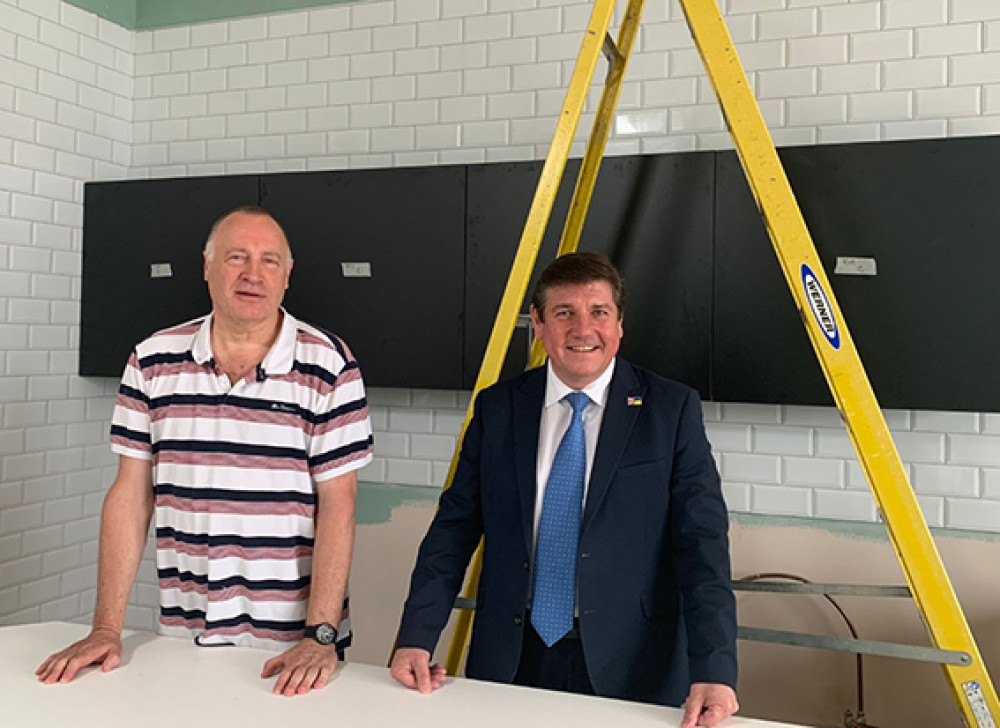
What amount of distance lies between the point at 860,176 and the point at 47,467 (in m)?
3.31

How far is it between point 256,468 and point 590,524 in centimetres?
75

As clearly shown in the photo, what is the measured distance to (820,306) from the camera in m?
2.05

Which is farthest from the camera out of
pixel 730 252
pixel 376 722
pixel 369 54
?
pixel 369 54

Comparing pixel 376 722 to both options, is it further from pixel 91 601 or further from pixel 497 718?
pixel 91 601

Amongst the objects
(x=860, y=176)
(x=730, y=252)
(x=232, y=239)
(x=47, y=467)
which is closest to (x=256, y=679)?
(x=232, y=239)

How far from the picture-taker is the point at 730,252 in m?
2.94

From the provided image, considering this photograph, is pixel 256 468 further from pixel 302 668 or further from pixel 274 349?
pixel 302 668

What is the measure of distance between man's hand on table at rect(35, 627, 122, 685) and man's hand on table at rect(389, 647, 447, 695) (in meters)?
0.56

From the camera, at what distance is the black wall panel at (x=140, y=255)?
3.62 metres

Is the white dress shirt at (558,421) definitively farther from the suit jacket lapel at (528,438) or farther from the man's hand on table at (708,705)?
the man's hand on table at (708,705)

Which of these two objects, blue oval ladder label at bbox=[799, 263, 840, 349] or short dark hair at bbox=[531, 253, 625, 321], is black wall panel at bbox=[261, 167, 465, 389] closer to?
short dark hair at bbox=[531, 253, 625, 321]

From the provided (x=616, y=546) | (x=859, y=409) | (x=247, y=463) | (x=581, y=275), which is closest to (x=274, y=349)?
(x=247, y=463)

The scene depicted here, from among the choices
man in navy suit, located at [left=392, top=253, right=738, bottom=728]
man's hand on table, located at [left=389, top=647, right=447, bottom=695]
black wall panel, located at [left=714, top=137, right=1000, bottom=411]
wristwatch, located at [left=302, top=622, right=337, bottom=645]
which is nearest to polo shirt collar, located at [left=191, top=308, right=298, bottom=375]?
man in navy suit, located at [left=392, top=253, right=738, bottom=728]

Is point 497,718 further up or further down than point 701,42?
further down
